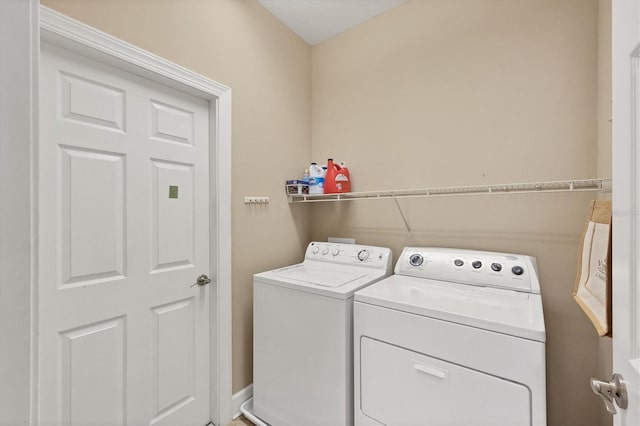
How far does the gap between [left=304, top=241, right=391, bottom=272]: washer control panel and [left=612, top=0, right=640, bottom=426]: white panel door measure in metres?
1.26

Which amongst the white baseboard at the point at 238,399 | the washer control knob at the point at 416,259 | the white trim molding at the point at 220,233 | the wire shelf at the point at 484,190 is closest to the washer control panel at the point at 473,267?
the washer control knob at the point at 416,259

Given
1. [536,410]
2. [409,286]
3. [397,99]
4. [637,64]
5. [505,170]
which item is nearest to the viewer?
[637,64]

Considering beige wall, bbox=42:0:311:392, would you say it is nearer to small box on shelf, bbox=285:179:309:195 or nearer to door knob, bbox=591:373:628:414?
small box on shelf, bbox=285:179:309:195

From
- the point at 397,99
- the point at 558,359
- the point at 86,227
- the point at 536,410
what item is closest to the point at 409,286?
the point at 536,410

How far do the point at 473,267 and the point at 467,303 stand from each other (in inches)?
14.7

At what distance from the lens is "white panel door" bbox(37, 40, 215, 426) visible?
1.20m

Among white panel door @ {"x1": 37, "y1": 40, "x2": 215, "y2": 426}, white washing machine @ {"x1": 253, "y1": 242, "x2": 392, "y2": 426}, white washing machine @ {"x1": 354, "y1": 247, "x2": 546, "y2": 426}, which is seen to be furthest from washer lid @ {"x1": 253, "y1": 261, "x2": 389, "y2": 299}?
white panel door @ {"x1": 37, "y1": 40, "x2": 215, "y2": 426}

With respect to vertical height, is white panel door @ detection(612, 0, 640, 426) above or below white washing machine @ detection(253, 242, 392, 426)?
above

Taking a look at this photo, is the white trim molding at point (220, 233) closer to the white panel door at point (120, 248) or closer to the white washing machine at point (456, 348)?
the white panel door at point (120, 248)

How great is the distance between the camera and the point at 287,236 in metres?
2.28

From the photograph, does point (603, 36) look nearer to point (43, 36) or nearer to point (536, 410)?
point (536, 410)

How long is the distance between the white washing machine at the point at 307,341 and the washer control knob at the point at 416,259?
174mm

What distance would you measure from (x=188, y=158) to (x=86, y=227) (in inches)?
24.9
